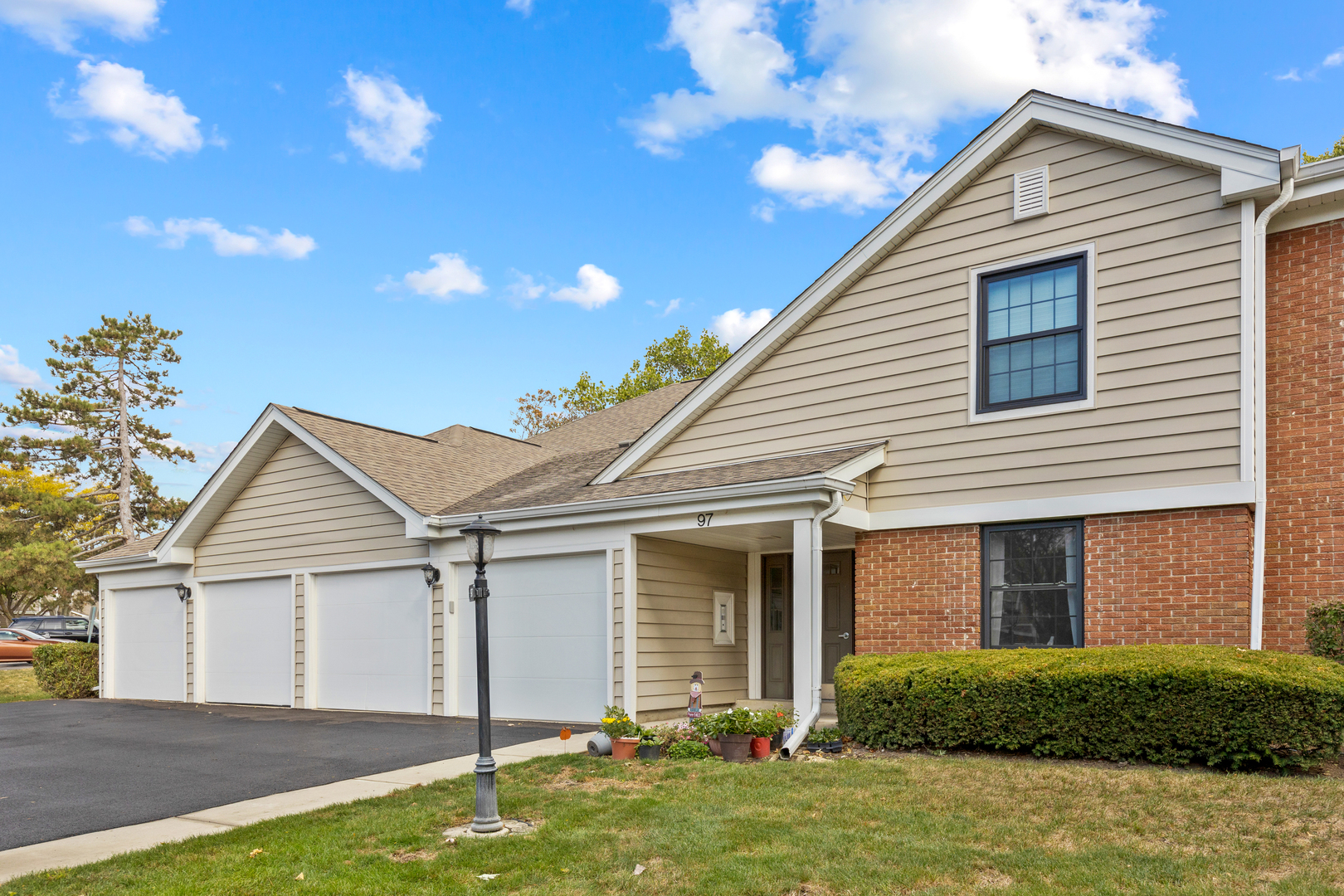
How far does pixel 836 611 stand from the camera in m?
13.3

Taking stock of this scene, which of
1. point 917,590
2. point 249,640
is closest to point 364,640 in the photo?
point 249,640

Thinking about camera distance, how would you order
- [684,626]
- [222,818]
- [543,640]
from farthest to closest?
[543,640] → [684,626] → [222,818]

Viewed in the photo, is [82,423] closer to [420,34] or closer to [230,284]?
[230,284]

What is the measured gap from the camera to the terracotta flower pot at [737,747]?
9.09 meters

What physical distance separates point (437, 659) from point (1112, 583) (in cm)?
945

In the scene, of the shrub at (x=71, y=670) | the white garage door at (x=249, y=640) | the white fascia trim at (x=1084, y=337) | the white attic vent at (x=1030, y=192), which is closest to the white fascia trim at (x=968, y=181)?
the white attic vent at (x=1030, y=192)

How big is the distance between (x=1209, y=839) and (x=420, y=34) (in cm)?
1889

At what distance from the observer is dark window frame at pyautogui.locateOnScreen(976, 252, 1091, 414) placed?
33.2 feet

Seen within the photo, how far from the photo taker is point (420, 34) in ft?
62.4

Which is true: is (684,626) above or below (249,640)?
above

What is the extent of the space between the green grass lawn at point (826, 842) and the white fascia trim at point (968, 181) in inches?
227

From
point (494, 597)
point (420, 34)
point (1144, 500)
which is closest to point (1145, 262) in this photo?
point (1144, 500)

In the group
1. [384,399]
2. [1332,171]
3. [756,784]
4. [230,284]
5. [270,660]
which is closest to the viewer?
[756,784]

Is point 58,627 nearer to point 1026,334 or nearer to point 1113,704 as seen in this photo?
point 1026,334
